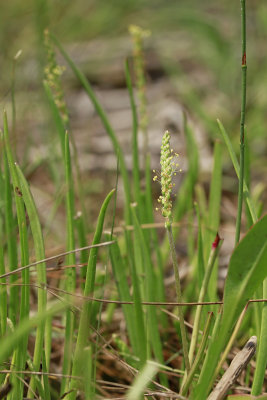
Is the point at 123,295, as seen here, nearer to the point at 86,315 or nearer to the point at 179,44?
the point at 86,315

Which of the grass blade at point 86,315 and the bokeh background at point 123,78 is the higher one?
the bokeh background at point 123,78

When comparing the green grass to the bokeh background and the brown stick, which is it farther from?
the bokeh background

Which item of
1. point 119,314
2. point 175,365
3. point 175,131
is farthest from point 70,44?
point 175,365

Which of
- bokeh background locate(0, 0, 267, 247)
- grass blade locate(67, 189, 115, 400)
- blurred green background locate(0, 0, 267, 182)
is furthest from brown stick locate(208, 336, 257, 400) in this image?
blurred green background locate(0, 0, 267, 182)

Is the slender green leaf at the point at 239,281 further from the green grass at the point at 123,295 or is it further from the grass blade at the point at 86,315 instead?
the grass blade at the point at 86,315

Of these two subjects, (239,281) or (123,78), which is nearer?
(239,281)

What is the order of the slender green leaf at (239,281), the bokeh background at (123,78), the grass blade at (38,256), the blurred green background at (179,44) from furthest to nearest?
the blurred green background at (179,44) → the bokeh background at (123,78) → the grass blade at (38,256) → the slender green leaf at (239,281)

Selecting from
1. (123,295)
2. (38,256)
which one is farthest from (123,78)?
(38,256)

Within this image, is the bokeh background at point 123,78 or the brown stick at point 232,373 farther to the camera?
the bokeh background at point 123,78

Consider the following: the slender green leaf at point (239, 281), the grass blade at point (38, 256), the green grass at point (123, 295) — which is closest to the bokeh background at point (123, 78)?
the green grass at point (123, 295)
